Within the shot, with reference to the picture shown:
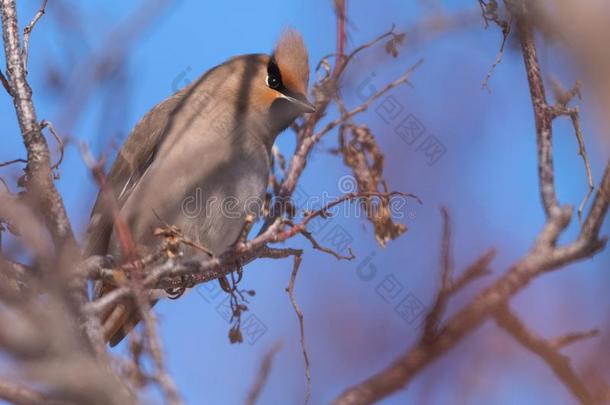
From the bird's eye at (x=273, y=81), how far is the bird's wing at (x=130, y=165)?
1.67ft

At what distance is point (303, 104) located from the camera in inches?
168

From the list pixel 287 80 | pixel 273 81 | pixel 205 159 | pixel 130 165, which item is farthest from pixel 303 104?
pixel 130 165

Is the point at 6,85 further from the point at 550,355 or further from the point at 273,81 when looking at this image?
the point at 273,81

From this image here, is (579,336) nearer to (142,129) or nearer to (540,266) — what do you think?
(540,266)

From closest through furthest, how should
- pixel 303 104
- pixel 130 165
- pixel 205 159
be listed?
pixel 205 159 < pixel 303 104 < pixel 130 165

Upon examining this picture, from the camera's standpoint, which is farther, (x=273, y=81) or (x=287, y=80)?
(x=273, y=81)

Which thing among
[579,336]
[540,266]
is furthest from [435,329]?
[579,336]

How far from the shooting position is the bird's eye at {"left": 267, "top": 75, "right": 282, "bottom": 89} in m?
4.62

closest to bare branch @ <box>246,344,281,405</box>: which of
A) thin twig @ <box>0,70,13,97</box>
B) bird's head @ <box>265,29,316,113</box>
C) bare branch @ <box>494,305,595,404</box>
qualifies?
bare branch @ <box>494,305,595,404</box>

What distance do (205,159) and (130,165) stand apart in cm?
52

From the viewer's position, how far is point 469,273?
47.2 inches

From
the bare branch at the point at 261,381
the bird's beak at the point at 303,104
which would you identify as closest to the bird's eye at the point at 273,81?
the bird's beak at the point at 303,104

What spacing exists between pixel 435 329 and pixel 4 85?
1.76 meters

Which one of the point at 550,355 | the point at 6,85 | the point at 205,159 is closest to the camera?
the point at 550,355
